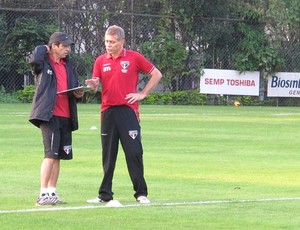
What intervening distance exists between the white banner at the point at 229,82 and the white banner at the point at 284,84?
698mm

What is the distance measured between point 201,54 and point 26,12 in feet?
24.1

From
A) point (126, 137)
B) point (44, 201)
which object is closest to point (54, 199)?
point (44, 201)

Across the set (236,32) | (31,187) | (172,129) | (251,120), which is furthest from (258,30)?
(31,187)

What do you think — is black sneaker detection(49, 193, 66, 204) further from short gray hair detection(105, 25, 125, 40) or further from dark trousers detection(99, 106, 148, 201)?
short gray hair detection(105, 25, 125, 40)

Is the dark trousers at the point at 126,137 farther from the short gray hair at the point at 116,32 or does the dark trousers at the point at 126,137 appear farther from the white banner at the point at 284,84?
the white banner at the point at 284,84

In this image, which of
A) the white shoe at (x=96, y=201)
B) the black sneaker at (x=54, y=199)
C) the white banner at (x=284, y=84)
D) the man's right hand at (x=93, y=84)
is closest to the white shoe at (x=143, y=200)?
the white shoe at (x=96, y=201)

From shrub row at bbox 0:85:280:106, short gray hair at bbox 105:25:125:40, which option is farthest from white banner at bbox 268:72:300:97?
short gray hair at bbox 105:25:125:40

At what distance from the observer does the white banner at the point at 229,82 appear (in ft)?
138

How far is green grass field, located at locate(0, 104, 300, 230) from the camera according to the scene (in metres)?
10.5

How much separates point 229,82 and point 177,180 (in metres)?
28.4

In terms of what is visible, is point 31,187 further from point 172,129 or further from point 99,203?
point 172,129

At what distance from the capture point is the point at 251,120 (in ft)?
97.8

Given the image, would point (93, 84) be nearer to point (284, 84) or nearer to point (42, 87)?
point (42, 87)

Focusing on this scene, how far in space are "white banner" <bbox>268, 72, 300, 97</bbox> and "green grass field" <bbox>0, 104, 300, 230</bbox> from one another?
17268 mm
